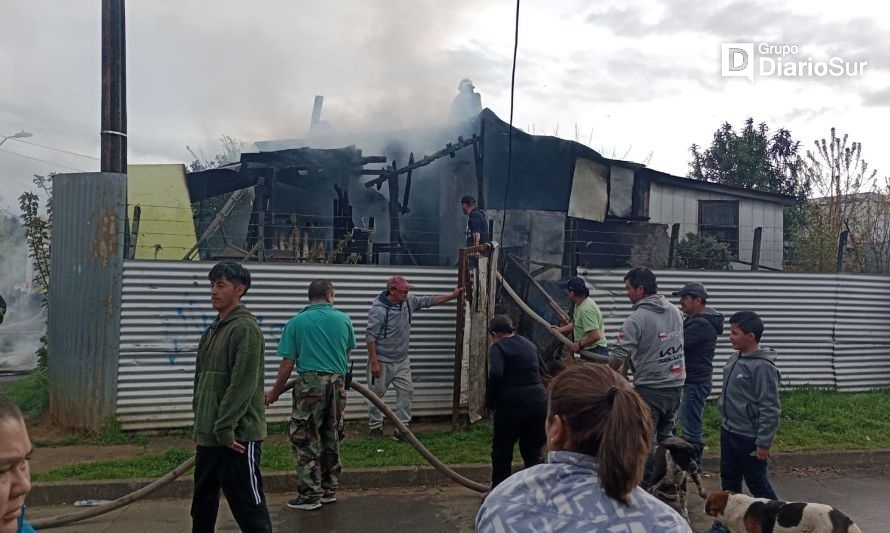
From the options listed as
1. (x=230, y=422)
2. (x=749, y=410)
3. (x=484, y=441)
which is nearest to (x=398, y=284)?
(x=484, y=441)

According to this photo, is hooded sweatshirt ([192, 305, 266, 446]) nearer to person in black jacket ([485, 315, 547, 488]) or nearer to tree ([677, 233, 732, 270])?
person in black jacket ([485, 315, 547, 488])

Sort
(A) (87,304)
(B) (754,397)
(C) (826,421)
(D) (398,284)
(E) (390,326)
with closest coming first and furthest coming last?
1. (B) (754,397)
2. (A) (87,304)
3. (D) (398,284)
4. (E) (390,326)
5. (C) (826,421)

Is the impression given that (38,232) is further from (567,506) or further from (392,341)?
(567,506)

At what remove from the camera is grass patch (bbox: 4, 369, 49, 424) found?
7.18m

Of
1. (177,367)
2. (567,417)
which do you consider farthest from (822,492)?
(177,367)

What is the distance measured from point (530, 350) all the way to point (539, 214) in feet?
26.6

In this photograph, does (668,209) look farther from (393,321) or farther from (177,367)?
(177,367)

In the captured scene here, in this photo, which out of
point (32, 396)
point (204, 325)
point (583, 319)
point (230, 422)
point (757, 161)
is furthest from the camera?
point (757, 161)

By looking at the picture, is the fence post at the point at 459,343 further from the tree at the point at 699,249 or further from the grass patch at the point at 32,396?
the tree at the point at 699,249

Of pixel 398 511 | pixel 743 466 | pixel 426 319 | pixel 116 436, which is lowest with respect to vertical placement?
pixel 398 511

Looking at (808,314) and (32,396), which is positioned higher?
(808,314)

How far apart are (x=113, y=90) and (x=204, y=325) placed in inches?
104

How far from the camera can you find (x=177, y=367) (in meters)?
7.25

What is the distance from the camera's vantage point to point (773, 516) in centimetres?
380
